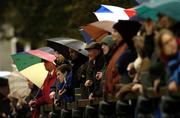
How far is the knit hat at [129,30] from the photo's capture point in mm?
20250

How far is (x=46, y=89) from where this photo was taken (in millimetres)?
27641

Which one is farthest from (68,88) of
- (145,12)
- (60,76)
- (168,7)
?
(168,7)

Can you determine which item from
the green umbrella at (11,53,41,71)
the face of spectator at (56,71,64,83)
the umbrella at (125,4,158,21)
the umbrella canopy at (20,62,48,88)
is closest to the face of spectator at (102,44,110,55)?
the umbrella at (125,4,158,21)

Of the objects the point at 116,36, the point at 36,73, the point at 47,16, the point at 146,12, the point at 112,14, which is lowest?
the point at 116,36

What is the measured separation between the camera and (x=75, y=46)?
24.6 meters

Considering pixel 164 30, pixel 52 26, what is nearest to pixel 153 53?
pixel 164 30

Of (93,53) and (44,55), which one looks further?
(44,55)

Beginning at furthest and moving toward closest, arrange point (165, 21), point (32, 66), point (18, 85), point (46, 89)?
point (18, 85) → point (32, 66) → point (46, 89) → point (165, 21)

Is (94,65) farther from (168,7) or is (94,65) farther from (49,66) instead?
(168,7)

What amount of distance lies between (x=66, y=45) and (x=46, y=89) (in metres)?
3.16

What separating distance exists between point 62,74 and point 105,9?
5.19 ft

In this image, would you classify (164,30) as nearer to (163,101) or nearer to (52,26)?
(163,101)

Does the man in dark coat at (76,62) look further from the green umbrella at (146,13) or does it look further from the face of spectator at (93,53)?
the green umbrella at (146,13)

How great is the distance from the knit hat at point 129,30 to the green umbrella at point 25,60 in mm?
8204
